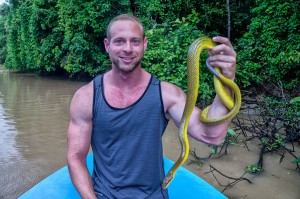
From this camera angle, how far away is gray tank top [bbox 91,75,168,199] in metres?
2.04

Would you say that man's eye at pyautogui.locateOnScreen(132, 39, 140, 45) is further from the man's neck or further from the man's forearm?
the man's forearm

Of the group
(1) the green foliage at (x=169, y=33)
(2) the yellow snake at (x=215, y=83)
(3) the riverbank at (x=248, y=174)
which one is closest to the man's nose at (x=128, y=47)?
(2) the yellow snake at (x=215, y=83)

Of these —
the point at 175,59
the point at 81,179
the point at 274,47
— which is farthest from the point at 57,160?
the point at 274,47

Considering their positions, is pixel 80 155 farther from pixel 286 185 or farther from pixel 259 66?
pixel 259 66

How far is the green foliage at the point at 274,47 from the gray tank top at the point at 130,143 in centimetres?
596

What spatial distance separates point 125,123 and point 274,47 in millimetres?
7723

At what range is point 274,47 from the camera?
8633 mm

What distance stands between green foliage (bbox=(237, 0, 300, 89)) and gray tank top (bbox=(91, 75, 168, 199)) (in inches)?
235

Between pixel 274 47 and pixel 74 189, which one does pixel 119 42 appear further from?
pixel 274 47

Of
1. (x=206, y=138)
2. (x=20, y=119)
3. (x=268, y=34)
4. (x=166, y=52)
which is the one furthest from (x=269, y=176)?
(x=20, y=119)

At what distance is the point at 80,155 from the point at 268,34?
7971mm

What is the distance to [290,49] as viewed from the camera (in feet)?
26.3

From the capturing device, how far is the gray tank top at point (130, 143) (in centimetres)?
204

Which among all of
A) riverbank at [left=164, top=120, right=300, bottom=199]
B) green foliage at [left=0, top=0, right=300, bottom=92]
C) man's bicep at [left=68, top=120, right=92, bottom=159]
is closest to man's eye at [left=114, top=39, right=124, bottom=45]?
man's bicep at [left=68, top=120, right=92, bottom=159]
